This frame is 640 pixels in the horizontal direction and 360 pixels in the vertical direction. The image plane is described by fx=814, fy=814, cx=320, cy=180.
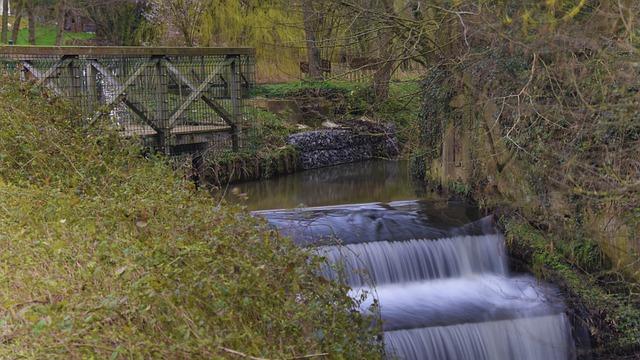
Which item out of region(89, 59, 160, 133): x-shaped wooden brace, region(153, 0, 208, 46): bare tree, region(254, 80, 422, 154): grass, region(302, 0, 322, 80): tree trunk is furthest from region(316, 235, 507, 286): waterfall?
region(153, 0, 208, 46): bare tree

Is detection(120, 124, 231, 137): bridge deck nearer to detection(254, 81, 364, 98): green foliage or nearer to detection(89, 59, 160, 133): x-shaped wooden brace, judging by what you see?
detection(89, 59, 160, 133): x-shaped wooden brace

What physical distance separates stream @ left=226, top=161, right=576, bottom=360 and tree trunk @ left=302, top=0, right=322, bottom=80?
3028 millimetres

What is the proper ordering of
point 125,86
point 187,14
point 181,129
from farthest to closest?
point 187,14, point 181,129, point 125,86

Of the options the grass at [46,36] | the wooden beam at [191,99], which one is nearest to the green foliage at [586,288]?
the wooden beam at [191,99]

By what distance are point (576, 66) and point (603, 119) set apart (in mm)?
987

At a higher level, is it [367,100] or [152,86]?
[152,86]

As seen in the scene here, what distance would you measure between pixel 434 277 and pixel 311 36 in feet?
30.9

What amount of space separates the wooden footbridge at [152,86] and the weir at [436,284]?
268 centimetres

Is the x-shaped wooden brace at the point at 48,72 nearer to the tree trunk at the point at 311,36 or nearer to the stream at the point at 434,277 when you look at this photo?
the stream at the point at 434,277

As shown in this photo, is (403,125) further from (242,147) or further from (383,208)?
(383,208)

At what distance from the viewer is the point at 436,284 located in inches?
436

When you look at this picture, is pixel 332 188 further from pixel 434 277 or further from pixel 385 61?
pixel 434 277

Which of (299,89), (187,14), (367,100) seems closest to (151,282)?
(367,100)

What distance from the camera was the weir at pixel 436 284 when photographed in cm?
950
